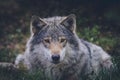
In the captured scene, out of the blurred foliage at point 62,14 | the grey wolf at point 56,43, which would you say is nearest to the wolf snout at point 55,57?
the grey wolf at point 56,43

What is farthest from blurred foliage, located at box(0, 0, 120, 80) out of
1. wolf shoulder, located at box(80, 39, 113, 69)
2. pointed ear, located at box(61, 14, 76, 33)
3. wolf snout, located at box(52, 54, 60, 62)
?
wolf snout, located at box(52, 54, 60, 62)

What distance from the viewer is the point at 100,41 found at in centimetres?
1221

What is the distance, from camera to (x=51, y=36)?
8.78 metres

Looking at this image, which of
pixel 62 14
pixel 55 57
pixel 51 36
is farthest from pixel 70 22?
pixel 62 14

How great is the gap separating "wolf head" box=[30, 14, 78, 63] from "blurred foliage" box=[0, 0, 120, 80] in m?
2.33

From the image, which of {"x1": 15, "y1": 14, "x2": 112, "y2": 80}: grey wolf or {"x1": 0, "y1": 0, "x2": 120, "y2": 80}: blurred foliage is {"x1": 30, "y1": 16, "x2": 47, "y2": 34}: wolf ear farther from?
Result: {"x1": 0, "y1": 0, "x2": 120, "y2": 80}: blurred foliage

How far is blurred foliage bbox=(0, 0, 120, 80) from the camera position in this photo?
1226 cm

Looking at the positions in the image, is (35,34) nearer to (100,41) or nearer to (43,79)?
(43,79)

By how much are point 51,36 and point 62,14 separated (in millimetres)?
3855

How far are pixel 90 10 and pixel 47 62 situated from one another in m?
5.82

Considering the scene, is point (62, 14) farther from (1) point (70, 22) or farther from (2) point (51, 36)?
(2) point (51, 36)

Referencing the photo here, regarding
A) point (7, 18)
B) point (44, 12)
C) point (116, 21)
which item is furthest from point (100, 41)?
point (7, 18)

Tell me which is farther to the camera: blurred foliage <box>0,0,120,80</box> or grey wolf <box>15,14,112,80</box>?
blurred foliage <box>0,0,120,80</box>

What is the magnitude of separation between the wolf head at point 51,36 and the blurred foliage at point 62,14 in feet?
7.65
